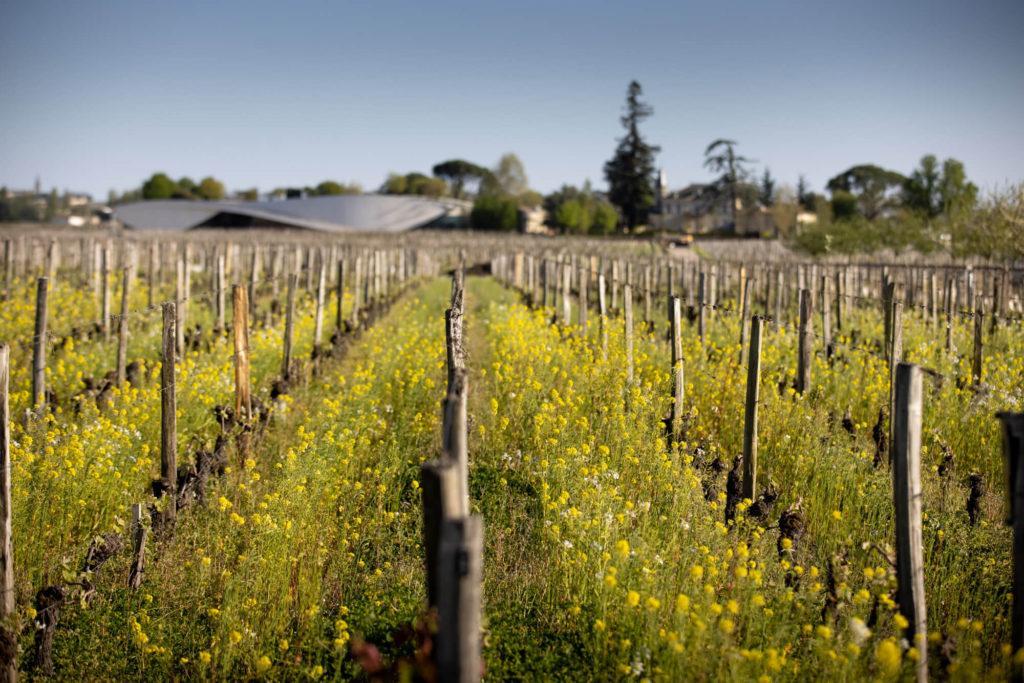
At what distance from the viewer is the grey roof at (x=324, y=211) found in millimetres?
94125

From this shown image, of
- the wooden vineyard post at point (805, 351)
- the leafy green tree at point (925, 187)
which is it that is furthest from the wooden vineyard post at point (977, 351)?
the leafy green tree at point (925, 187)

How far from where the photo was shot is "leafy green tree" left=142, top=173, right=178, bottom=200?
110062 millimetres

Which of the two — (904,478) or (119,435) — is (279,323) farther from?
(904,478)

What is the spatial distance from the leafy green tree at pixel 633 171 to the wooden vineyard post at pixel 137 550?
7239cm

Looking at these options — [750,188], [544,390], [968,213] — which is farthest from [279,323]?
[750,188]

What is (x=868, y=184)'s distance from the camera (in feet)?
301

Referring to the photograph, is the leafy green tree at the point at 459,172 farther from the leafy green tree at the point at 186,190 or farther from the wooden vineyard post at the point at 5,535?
the wooden vineyard post at the point at 5,535

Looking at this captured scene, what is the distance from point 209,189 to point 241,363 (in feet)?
392

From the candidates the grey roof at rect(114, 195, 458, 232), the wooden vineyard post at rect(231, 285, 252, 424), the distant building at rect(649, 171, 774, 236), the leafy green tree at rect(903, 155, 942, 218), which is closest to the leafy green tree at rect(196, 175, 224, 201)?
the grey roof at rect(114, 195, 458, 232)

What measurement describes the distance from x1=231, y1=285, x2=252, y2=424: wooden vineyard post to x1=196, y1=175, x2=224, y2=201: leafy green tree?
385ft

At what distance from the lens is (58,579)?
14.9ft

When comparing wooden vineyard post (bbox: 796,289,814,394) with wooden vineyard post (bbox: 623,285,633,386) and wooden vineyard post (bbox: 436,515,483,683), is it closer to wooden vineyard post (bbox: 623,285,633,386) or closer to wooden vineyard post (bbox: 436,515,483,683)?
wooden vineyard post (bbox: 623,285,633,386)

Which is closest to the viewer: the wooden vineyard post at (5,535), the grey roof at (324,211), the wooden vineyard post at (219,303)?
the wooden vineyard post at (5,535)

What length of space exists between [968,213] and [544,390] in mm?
23647
